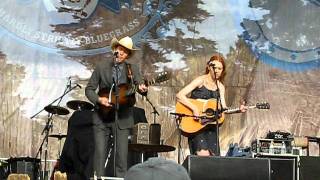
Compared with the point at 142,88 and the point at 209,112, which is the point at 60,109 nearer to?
the point at 209,112

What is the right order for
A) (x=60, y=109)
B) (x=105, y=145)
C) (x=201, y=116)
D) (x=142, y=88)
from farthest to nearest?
(x=60, y=109)
(x=201, y=116)
(x=105, y=145)
(x=142, y=88)

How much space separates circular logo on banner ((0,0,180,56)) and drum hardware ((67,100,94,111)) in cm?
145

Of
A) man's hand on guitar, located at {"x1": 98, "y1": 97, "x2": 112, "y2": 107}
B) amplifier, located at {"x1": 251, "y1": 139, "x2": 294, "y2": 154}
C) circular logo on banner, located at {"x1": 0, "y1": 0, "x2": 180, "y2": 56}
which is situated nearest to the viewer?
man's hand on guitar, located at {"x1": 98, "y1": 97, "x2": 112, "y2": 107}

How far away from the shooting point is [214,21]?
10.0m

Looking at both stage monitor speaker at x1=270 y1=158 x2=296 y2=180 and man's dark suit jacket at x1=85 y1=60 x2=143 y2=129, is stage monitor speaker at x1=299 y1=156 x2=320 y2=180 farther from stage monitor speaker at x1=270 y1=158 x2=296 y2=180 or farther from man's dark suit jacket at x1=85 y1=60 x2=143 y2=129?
man's dark suit jacket at x1=85 y1=60 x2=143 y2=129

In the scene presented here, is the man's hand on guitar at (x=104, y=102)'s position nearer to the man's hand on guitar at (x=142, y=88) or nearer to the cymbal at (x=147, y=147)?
the man's hand on guitar at (x=142, y=88)

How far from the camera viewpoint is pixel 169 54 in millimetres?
9828

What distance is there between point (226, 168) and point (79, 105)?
379cm

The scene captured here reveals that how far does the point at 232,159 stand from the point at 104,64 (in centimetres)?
223

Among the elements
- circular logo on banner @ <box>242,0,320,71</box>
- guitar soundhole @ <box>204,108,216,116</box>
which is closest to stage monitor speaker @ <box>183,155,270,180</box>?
guitar soundhole @ <box>204,108,216,116</box>

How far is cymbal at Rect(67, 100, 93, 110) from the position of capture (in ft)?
26.9

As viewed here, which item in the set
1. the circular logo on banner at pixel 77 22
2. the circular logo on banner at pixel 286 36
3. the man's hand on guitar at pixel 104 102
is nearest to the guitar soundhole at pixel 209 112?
the man's hand on guitar at pixel 104 102

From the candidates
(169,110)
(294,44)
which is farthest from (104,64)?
(294,44)

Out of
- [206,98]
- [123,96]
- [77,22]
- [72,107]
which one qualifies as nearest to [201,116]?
[206,98]
